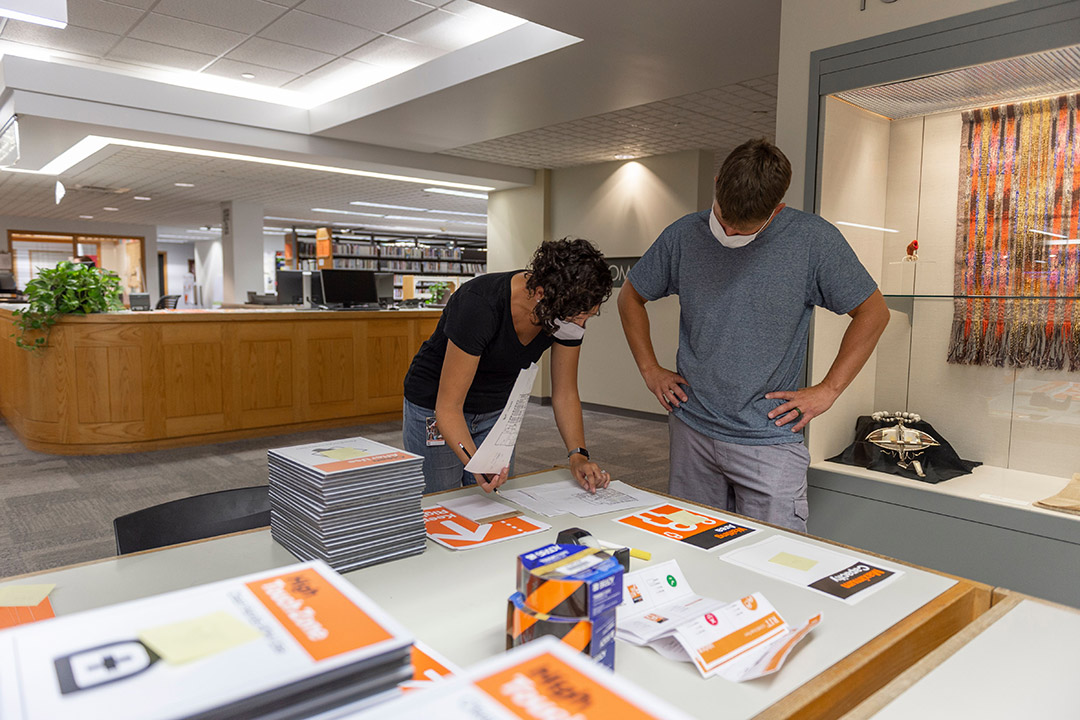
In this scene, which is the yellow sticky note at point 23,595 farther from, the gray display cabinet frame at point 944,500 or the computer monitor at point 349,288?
the computer monitor at point 349,288

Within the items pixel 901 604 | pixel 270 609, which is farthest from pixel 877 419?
pixel 270 609

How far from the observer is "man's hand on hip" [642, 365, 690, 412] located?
79.9 inches

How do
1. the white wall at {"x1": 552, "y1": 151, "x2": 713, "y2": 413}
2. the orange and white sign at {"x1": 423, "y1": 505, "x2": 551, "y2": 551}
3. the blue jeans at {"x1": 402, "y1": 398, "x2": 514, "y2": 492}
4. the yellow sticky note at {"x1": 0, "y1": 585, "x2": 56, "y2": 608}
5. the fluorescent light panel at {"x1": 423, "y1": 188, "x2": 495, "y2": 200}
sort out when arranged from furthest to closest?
the fluorescent light panel at {"x1": 423, "y1": 188, "x2": 495, "y2": 200}, the white wall at {"x1": 552, "y1": 151, "x2": 713, "y2": 413}, the blue jeans at {"x1": 402, "y1": 398, "x2": 514, "y2": 492}, the orange and white sign at {"x1": 423, "y1": 505, "x2": 551, "y2": 551}, the yellow sticky note at {"x1": 0, "y1": 585, "x2": 56, "y2": 608}

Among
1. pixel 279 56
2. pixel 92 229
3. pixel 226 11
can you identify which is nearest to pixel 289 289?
pixel 279 56

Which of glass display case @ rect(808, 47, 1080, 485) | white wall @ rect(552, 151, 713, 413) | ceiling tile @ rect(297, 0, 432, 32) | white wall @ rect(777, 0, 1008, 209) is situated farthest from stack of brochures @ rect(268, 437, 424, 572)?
white wall @ rect(552, 151, 713, 413)

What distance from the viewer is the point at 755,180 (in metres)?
1.72

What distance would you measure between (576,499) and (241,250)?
11.1 m

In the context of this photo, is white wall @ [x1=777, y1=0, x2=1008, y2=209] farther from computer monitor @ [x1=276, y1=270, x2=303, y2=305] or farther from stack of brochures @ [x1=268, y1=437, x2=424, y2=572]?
computer monitor @ [x1=276, y1=270, x2=303, y2=305]

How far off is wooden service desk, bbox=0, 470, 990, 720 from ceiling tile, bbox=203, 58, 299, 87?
211 inches

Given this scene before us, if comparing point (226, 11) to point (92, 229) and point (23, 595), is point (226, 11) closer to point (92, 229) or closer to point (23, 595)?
point (23, 595)

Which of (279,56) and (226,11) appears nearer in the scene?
(226,11)

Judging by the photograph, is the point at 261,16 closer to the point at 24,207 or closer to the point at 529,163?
the point at 529,163

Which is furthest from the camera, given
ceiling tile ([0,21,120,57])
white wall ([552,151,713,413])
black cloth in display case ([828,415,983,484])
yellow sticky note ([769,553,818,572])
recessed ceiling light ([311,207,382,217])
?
recessed ceiling light ([311,207,382,217])

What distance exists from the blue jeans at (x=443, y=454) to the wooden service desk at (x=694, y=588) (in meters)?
0.56
